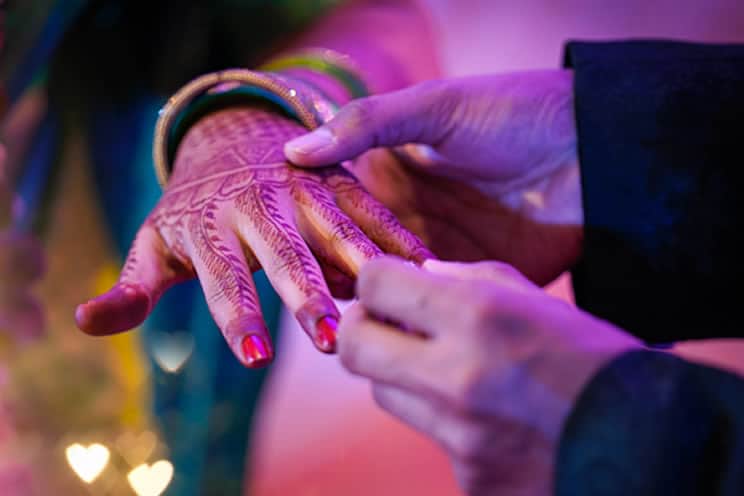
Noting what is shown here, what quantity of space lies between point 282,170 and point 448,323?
1.12 feet

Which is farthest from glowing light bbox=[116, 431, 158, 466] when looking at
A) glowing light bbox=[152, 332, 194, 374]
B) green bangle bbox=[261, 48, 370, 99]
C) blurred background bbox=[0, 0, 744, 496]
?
green bangle bbox=[261, 48, 370, 99]

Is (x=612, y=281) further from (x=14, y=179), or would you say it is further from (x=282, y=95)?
(x=14, y=179)

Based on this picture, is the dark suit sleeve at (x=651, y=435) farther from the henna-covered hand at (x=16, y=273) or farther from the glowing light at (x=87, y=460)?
the glowing light at (x=87, y=460)

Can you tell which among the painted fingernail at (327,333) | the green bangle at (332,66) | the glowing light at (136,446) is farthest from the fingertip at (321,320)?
the glowing light at (136,446)

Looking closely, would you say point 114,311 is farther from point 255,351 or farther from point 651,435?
point 651,435

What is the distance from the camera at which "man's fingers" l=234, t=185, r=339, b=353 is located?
1.65 ft

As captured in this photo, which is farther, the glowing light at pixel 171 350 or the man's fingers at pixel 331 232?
the glowing light at pixel 171 350

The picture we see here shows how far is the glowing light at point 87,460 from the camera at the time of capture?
1.17 meters

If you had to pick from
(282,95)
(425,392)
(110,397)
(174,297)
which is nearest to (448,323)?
(425,392)

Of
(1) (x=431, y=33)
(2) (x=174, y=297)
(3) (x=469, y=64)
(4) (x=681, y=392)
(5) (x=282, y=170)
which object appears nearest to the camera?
(4) (x=681, y=392)

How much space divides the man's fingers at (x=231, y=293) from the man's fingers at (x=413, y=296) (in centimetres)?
14

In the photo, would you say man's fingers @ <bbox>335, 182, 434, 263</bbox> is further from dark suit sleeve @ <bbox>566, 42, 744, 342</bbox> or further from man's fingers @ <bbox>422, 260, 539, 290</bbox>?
dark suit sleeve @ <bbox>566, 42, 744, 342</bbox>

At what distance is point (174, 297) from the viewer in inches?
47.5

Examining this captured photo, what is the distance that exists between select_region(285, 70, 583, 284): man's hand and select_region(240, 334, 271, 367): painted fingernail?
23cm
